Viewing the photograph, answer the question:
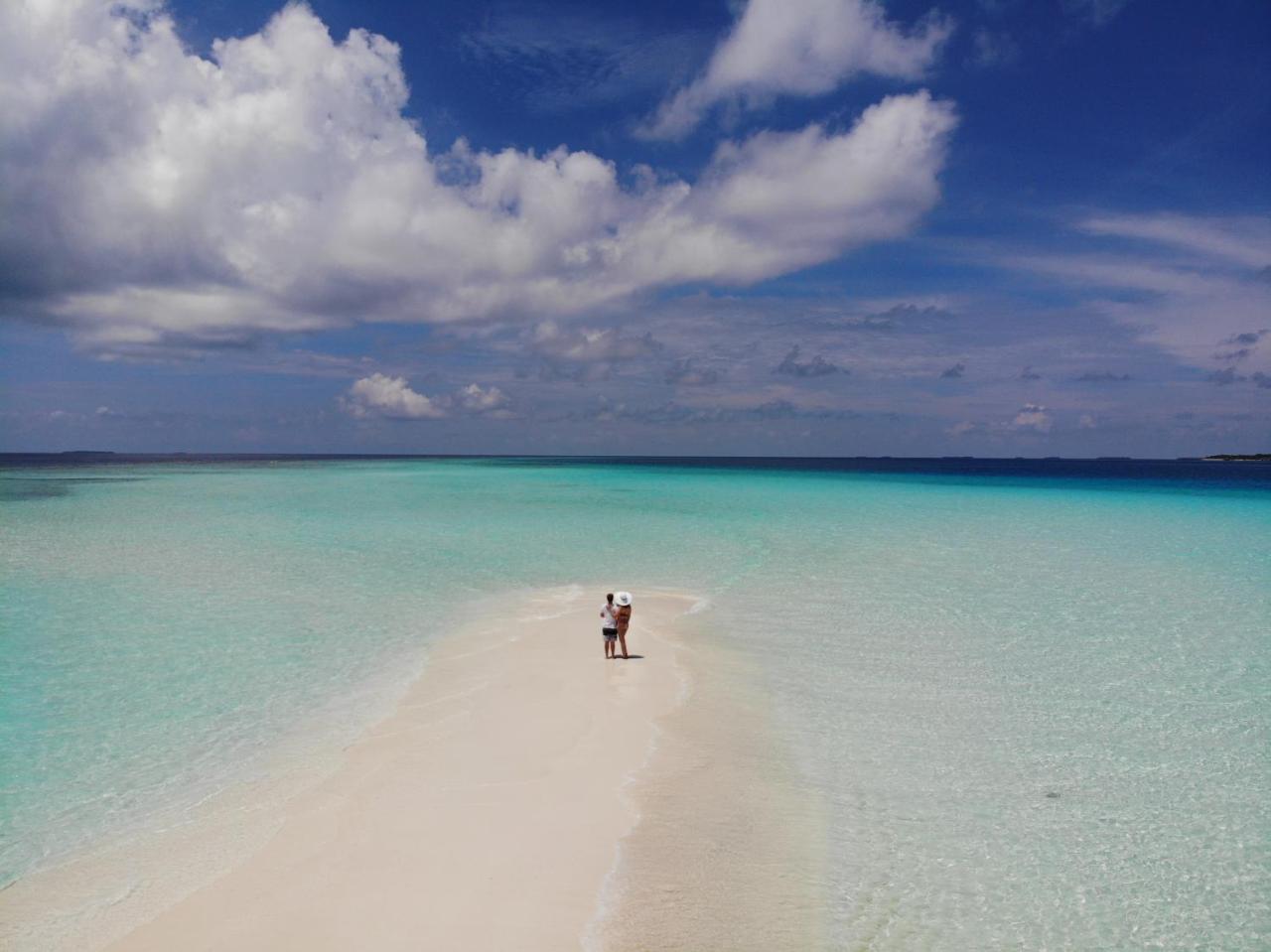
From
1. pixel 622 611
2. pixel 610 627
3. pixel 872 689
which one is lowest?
pixel 872 689

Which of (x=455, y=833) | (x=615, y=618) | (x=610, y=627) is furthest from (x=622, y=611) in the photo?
(x=455, y=833)

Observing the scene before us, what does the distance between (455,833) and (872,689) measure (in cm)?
539

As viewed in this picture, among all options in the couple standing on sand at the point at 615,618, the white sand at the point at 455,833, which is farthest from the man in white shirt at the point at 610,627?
the white sand at the point at 455,833

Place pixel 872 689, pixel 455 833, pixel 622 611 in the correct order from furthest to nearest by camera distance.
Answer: pixel 622 611
pixel 872 689
pixel 455 833

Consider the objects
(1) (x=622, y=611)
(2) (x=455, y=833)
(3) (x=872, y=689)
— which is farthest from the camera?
(1) (x=622, y=611)

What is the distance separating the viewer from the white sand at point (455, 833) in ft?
→ 13.6

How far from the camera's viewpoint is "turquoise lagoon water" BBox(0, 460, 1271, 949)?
16.1 ft

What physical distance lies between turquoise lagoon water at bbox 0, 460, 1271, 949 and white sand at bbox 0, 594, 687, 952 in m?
1.16

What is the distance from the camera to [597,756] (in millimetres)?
6559

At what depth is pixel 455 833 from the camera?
16.9ft

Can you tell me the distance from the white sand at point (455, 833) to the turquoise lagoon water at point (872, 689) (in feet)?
3.82

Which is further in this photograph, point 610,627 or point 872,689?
point 610,627

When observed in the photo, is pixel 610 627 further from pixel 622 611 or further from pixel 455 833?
pixel 455 833

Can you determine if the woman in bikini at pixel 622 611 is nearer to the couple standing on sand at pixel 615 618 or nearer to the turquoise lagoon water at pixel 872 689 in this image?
the couple standing on sand at pixel 615 618
